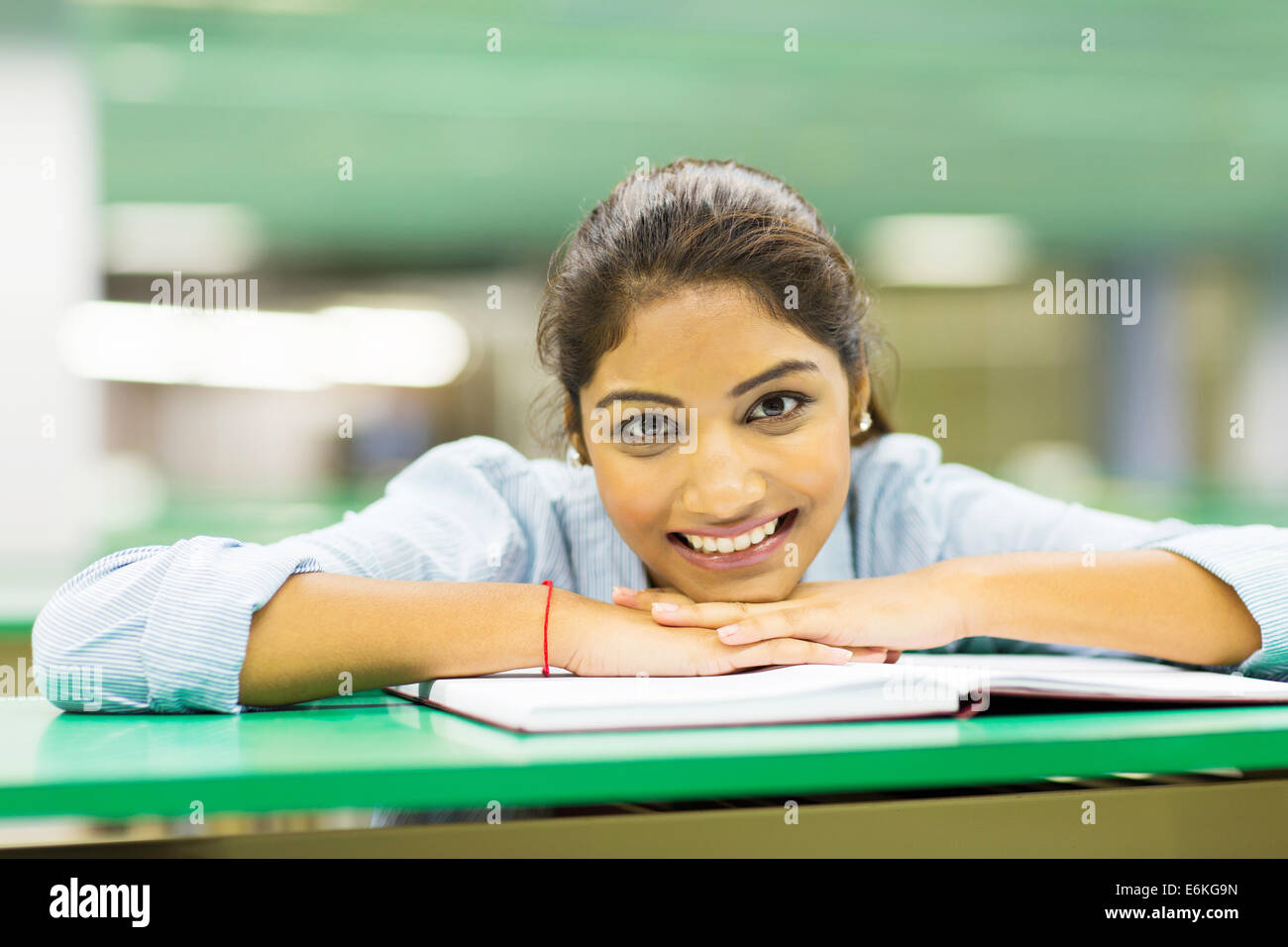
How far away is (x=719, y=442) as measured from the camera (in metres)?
1.11

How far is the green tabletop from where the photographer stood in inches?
24.6

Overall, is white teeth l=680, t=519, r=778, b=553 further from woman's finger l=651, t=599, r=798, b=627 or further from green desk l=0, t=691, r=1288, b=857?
green desk l=0, t=691, r=1288, b=857

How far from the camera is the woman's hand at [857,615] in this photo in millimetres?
994

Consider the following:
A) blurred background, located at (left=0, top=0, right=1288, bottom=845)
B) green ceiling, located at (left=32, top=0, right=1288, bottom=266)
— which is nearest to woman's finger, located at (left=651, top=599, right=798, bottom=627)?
blurred background, located at (left=0, top=0, right=1288, bottom=845)

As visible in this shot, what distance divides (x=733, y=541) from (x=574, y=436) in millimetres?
282

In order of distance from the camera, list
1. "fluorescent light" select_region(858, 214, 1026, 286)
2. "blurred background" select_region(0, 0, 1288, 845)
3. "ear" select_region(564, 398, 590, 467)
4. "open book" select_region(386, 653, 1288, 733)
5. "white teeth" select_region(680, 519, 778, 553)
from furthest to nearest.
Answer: "fluorescent light" select_region(858, 214, 1026, 286)
"blurred background" select_region(0, 0, 1288, 845)
"ear" select_region(564, 398, 590, 467)
"white teeth" select_region(680, 519, 778, 553)
"open book" select_region(386, 653, 1288, 733)

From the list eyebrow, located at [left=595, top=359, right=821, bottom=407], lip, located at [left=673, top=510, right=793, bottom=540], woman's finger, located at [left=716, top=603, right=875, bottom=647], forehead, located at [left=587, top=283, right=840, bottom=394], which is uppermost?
forehead, located at [left=587, top=283, right=840, bottom=394]

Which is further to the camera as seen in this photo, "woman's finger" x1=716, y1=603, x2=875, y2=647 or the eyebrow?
the eyebrow

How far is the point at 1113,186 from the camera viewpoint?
23.2 ft

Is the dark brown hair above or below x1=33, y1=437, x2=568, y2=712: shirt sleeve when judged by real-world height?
above

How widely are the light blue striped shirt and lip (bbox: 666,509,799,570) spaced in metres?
0.26

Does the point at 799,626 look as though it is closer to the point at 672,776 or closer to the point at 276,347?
the point at 672,776

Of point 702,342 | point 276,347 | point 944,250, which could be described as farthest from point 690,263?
point 944,250

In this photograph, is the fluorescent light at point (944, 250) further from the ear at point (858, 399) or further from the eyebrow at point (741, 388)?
the eyebrow at point (741, 388)
